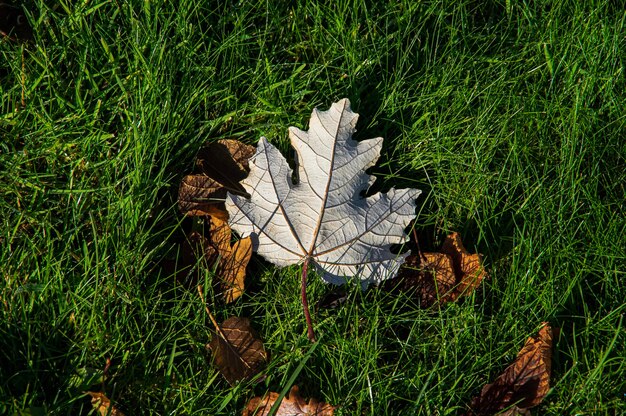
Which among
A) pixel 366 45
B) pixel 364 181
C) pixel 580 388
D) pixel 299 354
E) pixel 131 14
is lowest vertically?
pixel 580 388

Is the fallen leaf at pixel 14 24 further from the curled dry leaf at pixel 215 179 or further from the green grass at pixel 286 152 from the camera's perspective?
the curled dry leaf at pixel 215 179

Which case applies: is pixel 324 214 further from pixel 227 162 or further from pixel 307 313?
pixel 227 162

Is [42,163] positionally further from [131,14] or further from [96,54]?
[131,14]

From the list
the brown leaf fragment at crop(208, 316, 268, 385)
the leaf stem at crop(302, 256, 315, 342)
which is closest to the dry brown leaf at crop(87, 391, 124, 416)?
the brown leaf fragment at crop(208, 316, 268, 385)

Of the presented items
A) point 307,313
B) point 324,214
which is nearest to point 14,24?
point 324,214

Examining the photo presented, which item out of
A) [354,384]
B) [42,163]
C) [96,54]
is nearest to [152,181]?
[42,163]

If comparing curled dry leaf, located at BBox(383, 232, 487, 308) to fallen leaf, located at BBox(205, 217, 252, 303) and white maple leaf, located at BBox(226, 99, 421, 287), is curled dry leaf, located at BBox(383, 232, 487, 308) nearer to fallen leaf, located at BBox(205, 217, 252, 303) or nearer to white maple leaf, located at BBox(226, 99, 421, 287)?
white maple leaf, located at BBox(226, 99, 421, 287)

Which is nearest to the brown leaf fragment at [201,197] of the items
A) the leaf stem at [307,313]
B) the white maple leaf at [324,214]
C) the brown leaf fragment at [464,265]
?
the white maple leaf at [324,214]
